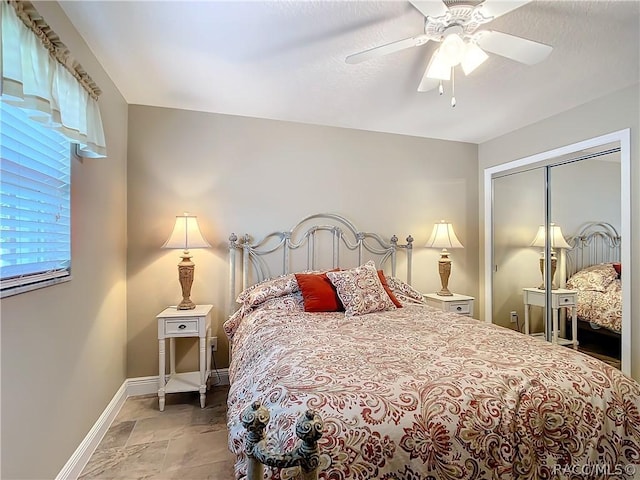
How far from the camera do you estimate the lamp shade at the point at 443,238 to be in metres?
3.37

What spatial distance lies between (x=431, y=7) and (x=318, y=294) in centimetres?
185

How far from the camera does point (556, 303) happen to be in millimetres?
3059

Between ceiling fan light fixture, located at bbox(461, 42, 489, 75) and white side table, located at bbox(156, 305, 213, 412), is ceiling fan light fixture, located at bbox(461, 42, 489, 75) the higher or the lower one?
the higher one

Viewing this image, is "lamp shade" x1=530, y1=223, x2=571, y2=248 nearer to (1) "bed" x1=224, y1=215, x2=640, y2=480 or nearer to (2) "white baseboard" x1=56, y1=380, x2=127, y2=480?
(1) "bed" x1=224, y1=215, x2=640, y2=480

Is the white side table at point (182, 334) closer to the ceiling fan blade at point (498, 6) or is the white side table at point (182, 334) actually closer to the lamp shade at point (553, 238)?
the ceiling fan blade at point (498, 6)

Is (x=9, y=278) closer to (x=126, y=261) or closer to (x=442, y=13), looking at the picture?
(x=126, y=261)

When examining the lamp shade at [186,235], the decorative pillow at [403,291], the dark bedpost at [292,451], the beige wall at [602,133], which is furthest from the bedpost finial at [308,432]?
the beige wall at [602,133]

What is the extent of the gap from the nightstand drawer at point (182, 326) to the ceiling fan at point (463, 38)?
2.14 metres

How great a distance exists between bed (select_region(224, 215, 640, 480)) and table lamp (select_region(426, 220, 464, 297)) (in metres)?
1.66

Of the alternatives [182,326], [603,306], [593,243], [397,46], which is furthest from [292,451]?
[593,243]

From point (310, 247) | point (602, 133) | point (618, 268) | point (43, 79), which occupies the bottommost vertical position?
point (618, 268)

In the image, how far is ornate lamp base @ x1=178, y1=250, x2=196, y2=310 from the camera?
2.64 metres

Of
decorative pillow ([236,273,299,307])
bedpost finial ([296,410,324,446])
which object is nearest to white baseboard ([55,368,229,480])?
decorative pillow ([236,273,299,307])

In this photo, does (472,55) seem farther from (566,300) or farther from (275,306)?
(566,300)
